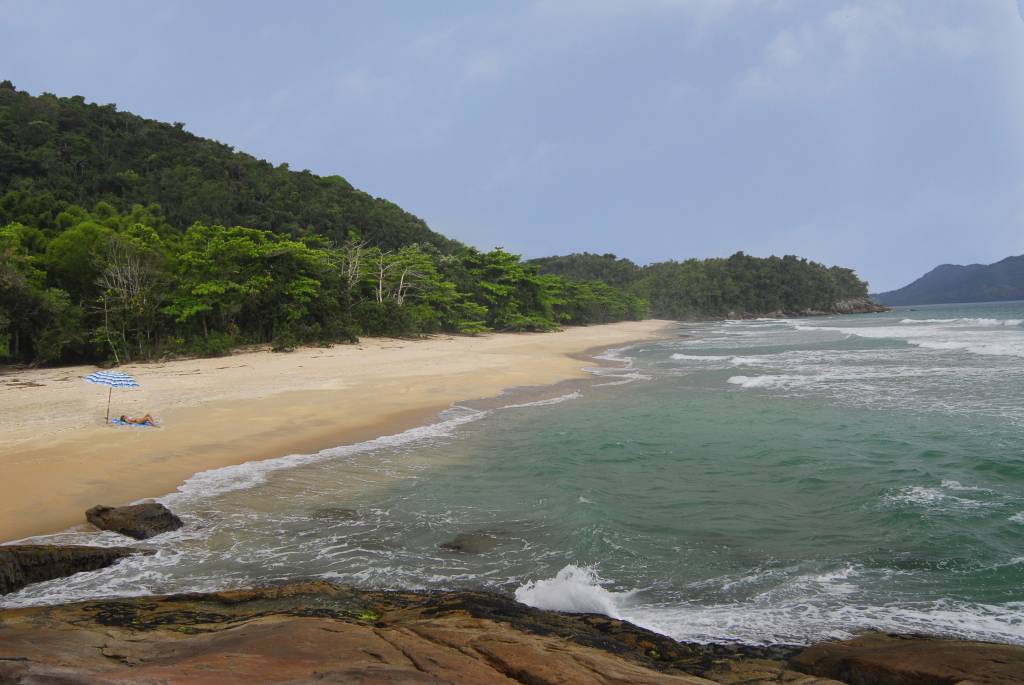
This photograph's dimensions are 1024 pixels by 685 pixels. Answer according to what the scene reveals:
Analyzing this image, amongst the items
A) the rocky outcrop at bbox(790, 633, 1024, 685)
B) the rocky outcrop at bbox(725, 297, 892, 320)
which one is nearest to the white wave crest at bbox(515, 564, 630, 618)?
the rocky outcrop at bbox(790, 633, 1024, 685)

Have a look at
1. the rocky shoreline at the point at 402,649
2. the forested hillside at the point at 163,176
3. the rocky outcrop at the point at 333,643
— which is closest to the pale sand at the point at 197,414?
the rocky outcrop at the point at 333,643

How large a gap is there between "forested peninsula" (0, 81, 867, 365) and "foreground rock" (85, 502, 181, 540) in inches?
640

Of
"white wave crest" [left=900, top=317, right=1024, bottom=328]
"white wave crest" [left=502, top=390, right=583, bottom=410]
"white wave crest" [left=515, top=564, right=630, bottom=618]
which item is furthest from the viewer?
"white wave crest" [left=900, top=317, right=1024, bottom=328]

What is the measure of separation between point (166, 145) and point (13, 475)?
215ft

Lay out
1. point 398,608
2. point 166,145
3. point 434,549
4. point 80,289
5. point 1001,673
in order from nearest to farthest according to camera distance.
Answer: point 1001,673 → point 398,608 → point 434,549 → point 80,289 → point 166,145

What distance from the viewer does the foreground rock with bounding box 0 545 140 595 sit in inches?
209

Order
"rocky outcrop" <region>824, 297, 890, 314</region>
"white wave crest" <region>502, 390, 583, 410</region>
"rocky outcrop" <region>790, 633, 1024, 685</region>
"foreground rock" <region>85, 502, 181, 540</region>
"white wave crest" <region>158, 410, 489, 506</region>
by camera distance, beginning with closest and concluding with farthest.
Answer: "rocky outcrop" <region>790, 633, 1024, 685</region>
"foreground rock" <region>85, 502, 181, 540</region>
"white wave crest" <region>158, 410, 489, 506</region>
"white wave crest" <region>502, 390, 583, 410</region>
"rocky outcrop" <region>824, 297, 890, 314</region>

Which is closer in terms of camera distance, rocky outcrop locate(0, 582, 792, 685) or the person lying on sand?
rocky outcrop locate(0, 582, 792, 685)

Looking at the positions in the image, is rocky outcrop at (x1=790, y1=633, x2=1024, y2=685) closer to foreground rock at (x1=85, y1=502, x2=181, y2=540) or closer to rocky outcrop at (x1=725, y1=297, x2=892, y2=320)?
foreground rock at (x1=85, y1=502, x2=181, y2=540)

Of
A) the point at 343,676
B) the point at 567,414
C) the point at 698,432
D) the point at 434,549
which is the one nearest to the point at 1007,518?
the point at 698,432

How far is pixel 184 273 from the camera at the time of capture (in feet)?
83.2

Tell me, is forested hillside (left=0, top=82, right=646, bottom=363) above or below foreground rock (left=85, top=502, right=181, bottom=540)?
above

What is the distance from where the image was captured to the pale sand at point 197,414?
8.20 m

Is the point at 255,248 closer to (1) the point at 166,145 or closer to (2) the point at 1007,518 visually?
(2) the point at 1007,518
